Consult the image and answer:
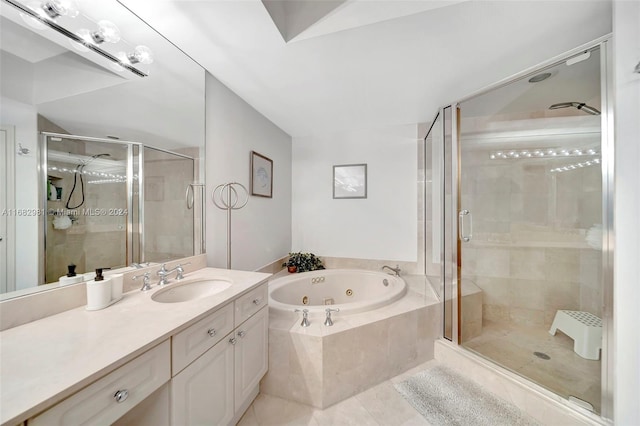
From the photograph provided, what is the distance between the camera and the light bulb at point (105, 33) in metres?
1.06

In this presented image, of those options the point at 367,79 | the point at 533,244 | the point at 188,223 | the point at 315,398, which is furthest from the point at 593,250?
the point at 188,223

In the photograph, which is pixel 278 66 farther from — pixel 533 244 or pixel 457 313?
pixel 533 244

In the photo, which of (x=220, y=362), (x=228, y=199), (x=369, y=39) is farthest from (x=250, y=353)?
(x=369, y=39)

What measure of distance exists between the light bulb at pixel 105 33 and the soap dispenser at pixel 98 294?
1155 mm

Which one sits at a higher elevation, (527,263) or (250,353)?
(527,263)

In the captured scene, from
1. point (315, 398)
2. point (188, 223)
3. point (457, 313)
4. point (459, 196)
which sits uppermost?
point (459, 196)

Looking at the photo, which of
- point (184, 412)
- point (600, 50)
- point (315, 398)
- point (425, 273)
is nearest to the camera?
point (184, 412)

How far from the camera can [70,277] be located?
0.97 meters

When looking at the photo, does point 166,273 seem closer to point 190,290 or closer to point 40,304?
point 190,290

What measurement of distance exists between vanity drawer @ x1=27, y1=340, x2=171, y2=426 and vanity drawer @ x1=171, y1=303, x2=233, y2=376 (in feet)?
0.11

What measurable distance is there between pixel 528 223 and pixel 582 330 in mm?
964

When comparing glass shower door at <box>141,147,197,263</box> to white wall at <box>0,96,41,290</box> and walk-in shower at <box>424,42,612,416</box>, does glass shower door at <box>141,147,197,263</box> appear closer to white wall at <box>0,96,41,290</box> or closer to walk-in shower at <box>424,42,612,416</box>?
white wall at <box>0,96,41,290</box>

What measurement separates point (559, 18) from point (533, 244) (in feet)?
6.23

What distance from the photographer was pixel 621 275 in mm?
1048
